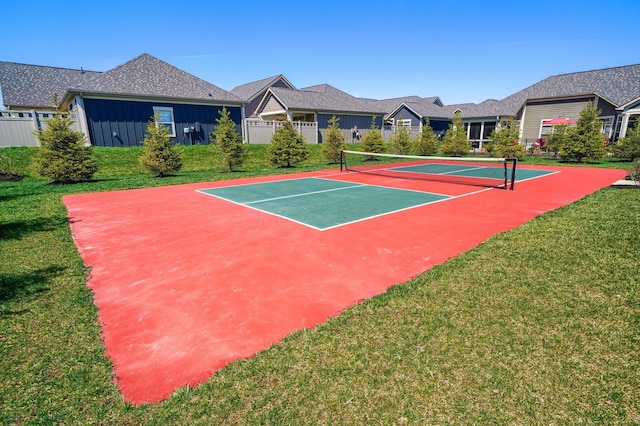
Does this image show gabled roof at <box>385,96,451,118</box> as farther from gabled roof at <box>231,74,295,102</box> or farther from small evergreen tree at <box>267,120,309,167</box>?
small evergreen tree at <box>267,120,309,167</box>

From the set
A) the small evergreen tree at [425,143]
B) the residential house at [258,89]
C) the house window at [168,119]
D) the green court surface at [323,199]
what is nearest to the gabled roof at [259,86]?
the residential house at [258,89]

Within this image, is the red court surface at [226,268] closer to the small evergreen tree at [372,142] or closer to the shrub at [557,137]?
the small evergreen tree at [372,142]

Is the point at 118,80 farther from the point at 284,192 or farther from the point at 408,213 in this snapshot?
the point at 408,213

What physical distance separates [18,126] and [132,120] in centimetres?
543

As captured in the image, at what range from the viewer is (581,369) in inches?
107

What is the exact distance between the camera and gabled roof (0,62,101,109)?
87.8 feet

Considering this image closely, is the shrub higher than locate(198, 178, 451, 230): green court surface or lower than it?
higher

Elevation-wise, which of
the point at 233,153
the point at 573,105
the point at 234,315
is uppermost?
the point at 573,105

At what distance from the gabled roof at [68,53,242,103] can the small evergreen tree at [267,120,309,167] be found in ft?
20.4

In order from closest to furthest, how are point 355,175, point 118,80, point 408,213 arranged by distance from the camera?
point 408,213, point 355,175, point 118,80

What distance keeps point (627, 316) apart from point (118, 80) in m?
25.2

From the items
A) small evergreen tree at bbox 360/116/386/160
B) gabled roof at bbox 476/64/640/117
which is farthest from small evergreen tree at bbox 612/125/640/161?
small evergreen tree at bbox 360/116/386/160

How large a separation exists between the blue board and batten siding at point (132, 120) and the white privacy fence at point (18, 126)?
245 cm

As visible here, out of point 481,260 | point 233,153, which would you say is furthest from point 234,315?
point 233,153
